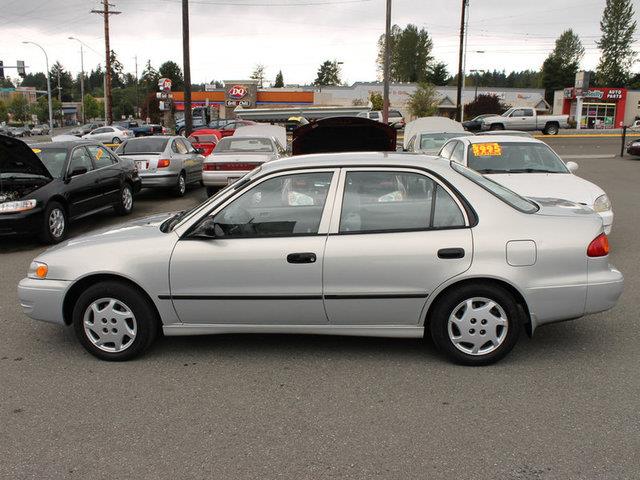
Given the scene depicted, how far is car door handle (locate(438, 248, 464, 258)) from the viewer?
4086 mm

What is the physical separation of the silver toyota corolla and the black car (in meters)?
4.46

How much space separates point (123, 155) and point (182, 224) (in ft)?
34.2

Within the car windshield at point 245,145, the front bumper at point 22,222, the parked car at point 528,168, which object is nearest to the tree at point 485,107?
the car windshield at point 245,145

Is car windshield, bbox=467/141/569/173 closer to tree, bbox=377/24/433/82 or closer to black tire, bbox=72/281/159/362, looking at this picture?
black tire, bbox=72/281/159/362

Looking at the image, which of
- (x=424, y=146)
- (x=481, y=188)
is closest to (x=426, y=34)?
(x=424, y=146)

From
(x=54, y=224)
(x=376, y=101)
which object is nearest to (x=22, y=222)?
(x=54, y=224)

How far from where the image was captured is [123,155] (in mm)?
13953

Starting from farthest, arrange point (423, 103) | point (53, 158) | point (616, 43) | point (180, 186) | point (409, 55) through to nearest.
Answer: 1. point (409, 55)
2. point (616, 43)
3. point (423, 103)
4. point (180, 186)
5. point (53, 158)

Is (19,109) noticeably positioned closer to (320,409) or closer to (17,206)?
(17,206)

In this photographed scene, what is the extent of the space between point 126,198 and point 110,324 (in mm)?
7695

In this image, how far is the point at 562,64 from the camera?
106438mm

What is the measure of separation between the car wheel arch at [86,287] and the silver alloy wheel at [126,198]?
7215 mm

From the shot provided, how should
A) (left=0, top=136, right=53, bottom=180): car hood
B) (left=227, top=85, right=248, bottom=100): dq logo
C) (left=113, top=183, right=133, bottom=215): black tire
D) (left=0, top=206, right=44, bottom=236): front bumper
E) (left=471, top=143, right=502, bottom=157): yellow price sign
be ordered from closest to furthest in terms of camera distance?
1. (left=0, top=206, right=44, bottom=236): front bumper
2. (left=0, top=136, right=53, bottom=180): car hood
3. (left=471, top=143, right=502, bottom=157): yellow price sign
4. (left=113, top=183, right=133, bottom=215): black tire
5. (left=227, top=85, right=248, bottom=100): dq logo

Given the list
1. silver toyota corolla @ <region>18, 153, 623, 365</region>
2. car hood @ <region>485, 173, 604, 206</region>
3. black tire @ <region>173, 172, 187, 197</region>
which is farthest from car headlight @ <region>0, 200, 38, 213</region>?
car hood @ <region>485, 173, 604, 206</region>
